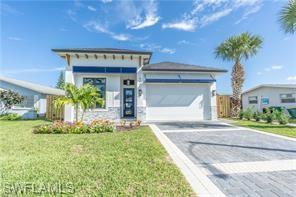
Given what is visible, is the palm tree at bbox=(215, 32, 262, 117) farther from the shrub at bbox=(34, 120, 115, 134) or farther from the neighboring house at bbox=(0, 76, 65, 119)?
the neighboring house at bbox=(0, 76, 65, 119)

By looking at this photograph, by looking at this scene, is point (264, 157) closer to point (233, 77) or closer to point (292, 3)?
point (292, 3)

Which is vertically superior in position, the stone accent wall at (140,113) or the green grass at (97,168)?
the stone accent wall at (140,113)

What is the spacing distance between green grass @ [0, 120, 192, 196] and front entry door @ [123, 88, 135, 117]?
10084 mm

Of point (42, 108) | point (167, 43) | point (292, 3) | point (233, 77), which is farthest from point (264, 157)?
point (42, 108)

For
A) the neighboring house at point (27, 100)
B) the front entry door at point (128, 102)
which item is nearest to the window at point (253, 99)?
the front entry door at point (128, 102)

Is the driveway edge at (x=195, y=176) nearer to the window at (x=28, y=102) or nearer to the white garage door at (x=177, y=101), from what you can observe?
the white garage door at (x=177, y=101)

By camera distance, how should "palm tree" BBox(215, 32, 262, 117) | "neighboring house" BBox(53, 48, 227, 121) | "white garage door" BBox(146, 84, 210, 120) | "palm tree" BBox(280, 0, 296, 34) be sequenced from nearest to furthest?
1. "palm tree" BBox(280, 0, 296, 34)
2. "neighboring house" BBox(53, 48, 227, 121)
3. "white garage door" BBox(146, 84, 210, 120)
4. "palm tree" BBox(215, 32, 262, 117)

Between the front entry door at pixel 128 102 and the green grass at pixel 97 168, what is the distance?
10084 mm

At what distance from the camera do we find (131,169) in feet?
15.8

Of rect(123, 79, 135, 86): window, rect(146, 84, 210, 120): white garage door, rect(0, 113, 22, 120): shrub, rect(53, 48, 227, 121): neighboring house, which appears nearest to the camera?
rect(53, 48, 227, 121): neighboring house

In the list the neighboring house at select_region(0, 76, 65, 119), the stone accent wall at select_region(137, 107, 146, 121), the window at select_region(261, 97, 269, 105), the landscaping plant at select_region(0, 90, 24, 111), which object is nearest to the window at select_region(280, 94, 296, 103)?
the window at select_region(261, 97, 269, 105)

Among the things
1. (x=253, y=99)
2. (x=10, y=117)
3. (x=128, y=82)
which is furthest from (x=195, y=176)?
(x=253, y=99)

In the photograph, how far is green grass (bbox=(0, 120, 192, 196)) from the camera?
12.4 feet

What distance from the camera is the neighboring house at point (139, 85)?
1543cm
